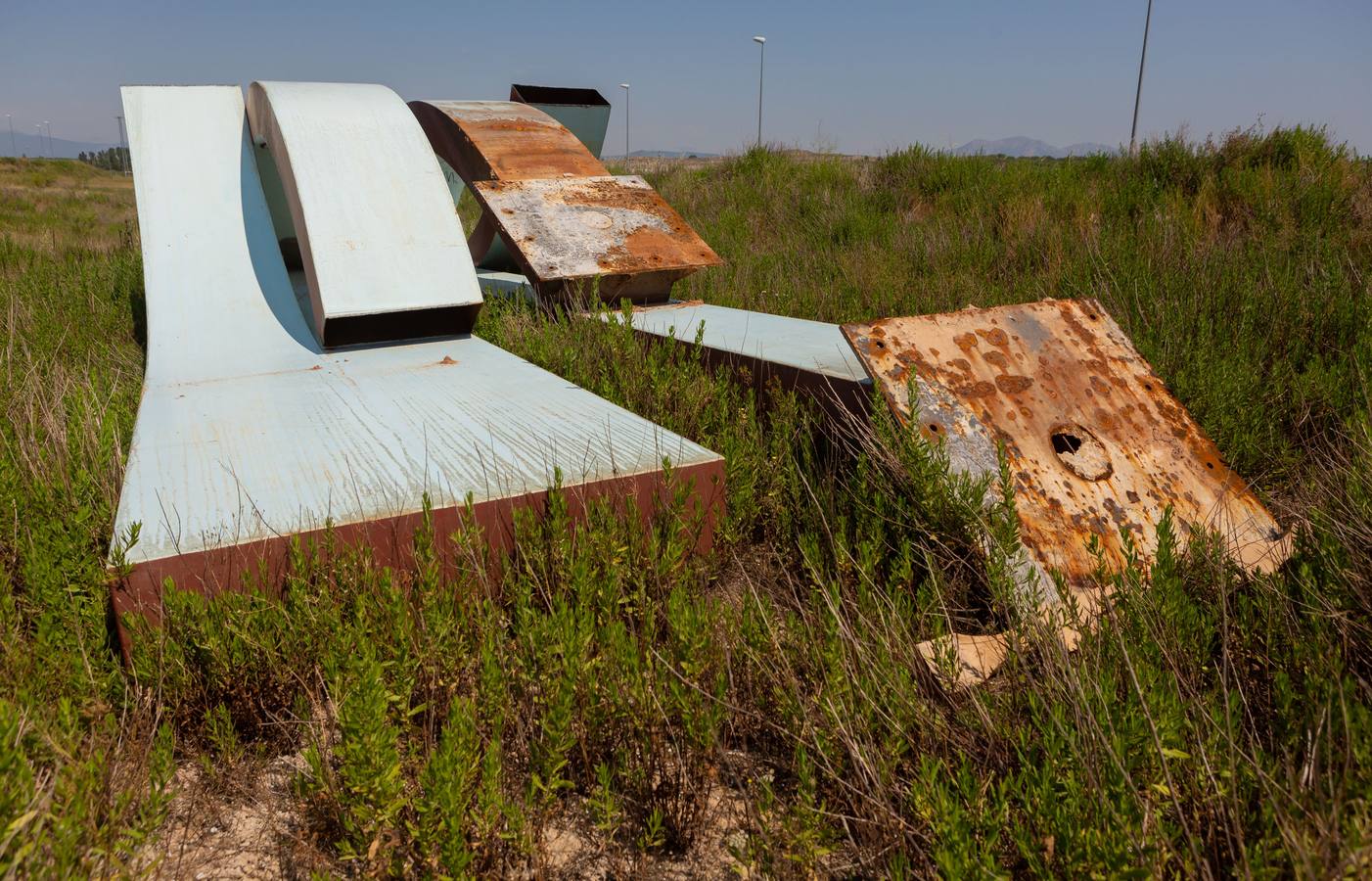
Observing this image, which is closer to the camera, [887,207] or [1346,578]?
[1346,578]

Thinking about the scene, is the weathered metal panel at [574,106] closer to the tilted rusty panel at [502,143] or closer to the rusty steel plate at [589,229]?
the tilted rusty panel at [502,143]

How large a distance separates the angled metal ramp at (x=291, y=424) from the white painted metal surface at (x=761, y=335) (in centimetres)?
85

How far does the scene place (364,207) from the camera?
429 cm

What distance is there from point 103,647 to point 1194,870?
2.30 meters

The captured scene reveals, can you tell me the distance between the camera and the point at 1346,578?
1.97 metres

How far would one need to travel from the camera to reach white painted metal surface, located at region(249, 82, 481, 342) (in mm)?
4055

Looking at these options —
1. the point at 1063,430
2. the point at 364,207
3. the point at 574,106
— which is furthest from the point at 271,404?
the point at 574,106

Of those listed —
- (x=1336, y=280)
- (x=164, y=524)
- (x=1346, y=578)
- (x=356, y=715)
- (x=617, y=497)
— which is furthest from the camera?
(x=1336, y=280)

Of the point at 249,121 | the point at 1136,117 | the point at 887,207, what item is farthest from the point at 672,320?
the point at 1136,117

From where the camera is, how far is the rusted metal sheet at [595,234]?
199 inches

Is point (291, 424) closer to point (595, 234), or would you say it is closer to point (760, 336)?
point (760, 336)

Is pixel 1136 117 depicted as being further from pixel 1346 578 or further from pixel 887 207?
pixel 1346 578

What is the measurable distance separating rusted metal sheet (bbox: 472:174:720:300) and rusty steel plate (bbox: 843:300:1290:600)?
8.24 ft

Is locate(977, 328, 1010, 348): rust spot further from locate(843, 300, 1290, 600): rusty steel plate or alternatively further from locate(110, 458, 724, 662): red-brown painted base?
locate(110, 458, 724, 662): red-brown painted base
